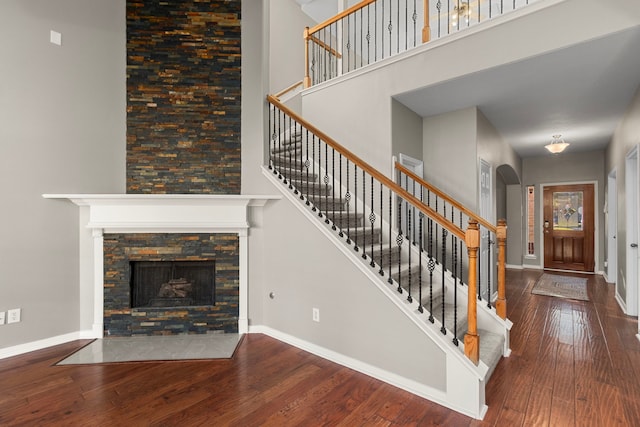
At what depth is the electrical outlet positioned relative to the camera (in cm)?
297

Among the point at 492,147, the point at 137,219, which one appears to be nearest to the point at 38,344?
the point at 137,219

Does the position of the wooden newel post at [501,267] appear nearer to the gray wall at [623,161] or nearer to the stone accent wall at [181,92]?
the gray wall at [623,161]

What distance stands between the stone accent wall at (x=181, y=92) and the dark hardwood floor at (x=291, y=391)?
6.11 feet

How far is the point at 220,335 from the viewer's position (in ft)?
11.4

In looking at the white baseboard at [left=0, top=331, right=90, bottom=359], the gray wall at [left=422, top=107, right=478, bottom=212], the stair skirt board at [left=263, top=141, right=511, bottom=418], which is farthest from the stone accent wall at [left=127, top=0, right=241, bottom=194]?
the gray wall at [left=422, top=107, right=478, bottom=212]

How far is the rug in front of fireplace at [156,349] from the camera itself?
2.92m

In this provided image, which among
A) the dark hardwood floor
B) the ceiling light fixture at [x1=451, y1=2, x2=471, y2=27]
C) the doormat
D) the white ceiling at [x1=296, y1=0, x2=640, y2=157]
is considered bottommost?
the dark hardwood floor

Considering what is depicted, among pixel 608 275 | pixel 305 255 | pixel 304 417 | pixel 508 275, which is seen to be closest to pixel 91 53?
pixel 305 255

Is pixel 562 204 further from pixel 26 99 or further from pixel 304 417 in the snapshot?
pixel 26 99

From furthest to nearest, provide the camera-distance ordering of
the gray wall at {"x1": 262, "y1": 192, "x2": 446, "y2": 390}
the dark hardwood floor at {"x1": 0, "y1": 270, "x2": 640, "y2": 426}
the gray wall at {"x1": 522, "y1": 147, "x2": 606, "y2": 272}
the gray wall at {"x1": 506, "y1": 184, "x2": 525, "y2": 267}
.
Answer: the gray wall at {"x1": 506, "y1": 184, "x2": 525, "y2": 267} < the gray wall at {"x1": 522, "y1": 147, "x2": 606, "y2": 272} < the gray wall at {"x1": 262, "y1": 192, "x2": 446, "y2": 390} < the dark hardwood floor at {"x1": 0, "y1": 270, "x2": 640, "y2": 426}

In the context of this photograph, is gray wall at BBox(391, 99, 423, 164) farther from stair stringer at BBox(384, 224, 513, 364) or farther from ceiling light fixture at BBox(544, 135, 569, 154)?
ceiling light fixture at BBox(544, 135, 569, 154)

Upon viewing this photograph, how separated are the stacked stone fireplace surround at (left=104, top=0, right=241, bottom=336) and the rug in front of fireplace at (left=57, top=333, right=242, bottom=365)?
0.17 m

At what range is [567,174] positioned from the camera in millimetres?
7266

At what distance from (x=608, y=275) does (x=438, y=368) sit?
236 inches
